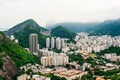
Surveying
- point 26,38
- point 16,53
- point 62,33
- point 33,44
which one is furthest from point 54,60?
point 62,33

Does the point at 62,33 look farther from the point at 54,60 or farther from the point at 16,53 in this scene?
the point at 16,53

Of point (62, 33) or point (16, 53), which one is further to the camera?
point (62, 33)

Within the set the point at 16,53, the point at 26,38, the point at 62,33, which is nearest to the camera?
the point at 16,53

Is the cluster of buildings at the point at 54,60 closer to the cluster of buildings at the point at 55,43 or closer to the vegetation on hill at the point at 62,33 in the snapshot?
the cluster of buildings at the point at 55,43

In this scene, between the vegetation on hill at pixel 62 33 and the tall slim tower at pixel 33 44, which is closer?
the tall slim tower at pixel 33 44

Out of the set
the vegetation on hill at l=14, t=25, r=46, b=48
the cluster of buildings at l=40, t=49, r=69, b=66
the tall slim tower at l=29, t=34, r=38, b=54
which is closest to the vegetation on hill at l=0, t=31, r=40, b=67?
the cluster of buildings at l=40, t=49, r=69, b=66

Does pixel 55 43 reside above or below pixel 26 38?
below

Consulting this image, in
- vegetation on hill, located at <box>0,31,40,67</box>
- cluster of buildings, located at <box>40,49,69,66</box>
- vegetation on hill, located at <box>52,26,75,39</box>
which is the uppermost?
vegetation on hill, located at <box>52,26,75,39</box>

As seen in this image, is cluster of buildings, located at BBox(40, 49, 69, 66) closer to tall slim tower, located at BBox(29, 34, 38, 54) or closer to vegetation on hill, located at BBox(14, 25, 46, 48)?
tall slim tower, located at BBox(29, 34, 38, 54)

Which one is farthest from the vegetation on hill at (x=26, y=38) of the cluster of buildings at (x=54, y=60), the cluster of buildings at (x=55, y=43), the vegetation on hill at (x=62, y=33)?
the cluster of buildings at (x=54, y=60)

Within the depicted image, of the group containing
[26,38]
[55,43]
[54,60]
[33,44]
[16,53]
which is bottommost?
[54,60]

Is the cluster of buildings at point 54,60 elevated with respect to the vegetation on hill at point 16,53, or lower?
lower

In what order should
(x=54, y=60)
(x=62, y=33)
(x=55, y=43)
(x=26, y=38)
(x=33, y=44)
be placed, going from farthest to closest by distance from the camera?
(x=62, y=33) → (x=55, y=43) → (x=26, y=38) → (x=33, y=44) → (x=54, y=60)
